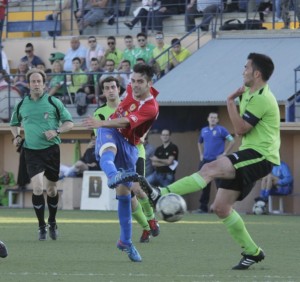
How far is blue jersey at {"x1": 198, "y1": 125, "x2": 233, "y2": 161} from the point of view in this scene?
81.7 feet

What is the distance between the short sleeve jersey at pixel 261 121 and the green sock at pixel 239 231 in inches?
26.8

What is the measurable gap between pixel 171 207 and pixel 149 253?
3.09m

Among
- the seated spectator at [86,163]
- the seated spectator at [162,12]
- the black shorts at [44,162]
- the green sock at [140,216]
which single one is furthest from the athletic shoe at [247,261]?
the seated spectator at [162,12]

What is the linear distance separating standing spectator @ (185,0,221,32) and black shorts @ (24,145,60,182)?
13.0 metres

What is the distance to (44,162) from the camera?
51.2ft

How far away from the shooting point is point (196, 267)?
11555 mm

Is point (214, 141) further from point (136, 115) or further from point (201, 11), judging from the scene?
point (136, 115)

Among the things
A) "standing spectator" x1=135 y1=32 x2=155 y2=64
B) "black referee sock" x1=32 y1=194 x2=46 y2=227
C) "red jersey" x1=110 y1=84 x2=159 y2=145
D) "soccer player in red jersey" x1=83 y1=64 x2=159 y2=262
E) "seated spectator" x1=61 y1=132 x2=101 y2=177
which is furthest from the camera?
"standing spectator" x1=135 y1=32 x2=155 y2=64

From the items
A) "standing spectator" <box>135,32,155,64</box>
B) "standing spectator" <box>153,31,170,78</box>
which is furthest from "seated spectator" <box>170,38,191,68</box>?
"standing spectator" <box>135,32,155,64</box>

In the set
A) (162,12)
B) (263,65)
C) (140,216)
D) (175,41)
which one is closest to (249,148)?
(263,65)

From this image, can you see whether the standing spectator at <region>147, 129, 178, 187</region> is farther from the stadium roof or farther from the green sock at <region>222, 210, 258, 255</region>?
the green sock at <region>222, 210, 258, 255</region>

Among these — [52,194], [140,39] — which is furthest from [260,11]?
[52,194]

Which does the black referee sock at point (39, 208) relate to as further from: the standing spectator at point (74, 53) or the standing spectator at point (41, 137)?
the standing spectator at point (74, 53)

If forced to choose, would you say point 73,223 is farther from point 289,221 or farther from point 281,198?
point 281,198
